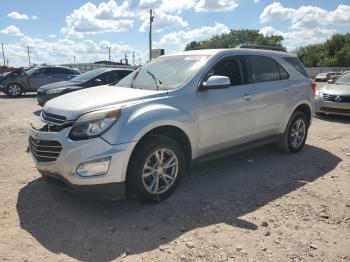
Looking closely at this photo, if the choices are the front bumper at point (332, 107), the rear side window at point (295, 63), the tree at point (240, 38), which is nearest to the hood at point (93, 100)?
the rear side window at point (295, 63)

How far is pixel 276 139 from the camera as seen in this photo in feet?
Answer: 21.5

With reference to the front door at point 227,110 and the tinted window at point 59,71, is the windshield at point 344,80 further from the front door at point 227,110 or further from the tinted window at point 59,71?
the tinted window at point 59,71

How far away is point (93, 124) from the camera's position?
13.6ft

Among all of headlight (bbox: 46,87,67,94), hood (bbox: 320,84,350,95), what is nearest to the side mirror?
hood (bbox: 320,84,350,95)

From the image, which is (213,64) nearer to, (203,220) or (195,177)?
(195,177)

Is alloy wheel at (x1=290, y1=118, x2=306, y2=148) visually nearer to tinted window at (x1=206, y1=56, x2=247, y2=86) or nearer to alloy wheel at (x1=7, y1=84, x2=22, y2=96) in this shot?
tinted window at (x1=206, y1=56, x2=247, y2=86)

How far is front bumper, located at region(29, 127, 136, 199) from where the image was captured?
13.4ft

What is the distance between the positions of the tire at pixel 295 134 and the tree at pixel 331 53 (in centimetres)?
6837

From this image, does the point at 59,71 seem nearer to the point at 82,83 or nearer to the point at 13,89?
the point at 13,89

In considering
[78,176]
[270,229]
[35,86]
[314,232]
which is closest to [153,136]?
[78,176]

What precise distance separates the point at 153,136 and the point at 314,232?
6.55ft

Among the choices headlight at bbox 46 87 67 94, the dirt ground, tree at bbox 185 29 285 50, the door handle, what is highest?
tree at bbox 185 29 285 50

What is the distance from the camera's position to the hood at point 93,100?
4.34 m

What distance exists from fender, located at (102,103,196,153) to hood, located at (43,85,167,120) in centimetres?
18
